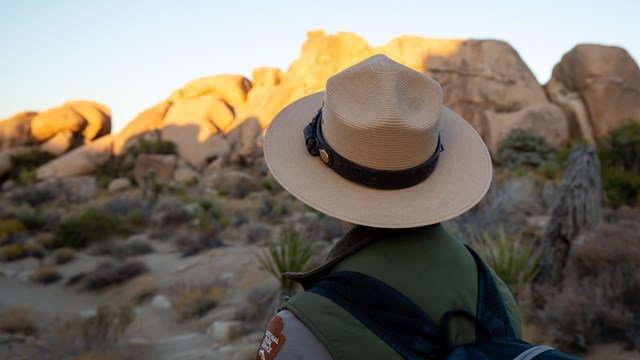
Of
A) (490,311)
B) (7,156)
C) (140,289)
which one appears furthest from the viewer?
(7,156)

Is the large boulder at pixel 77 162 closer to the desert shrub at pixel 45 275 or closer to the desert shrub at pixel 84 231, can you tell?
the desert shrub at pixel 84 231

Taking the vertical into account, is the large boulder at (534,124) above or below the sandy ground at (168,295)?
below

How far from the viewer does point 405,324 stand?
106cm

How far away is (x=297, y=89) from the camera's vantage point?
3272 centimetres

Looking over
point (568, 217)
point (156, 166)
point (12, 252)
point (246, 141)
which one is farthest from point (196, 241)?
point (246, 141)

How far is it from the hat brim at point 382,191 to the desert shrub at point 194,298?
23.5 ft

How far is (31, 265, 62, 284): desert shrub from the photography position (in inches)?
407

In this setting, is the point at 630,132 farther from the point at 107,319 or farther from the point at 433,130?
the point at 433,130

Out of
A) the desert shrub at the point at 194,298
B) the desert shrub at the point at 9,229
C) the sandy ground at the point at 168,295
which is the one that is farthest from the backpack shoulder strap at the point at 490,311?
the desert shrub at the point at 9,229

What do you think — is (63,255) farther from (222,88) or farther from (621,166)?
(222,88)

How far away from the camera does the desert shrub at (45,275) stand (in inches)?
407

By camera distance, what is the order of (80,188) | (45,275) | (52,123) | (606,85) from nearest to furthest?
1. (45,275)
2. (606,85)
3. (80,188)
4. (52,123)

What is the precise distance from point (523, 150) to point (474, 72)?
6.18 m

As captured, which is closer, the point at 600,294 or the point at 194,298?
the point at 600,294
